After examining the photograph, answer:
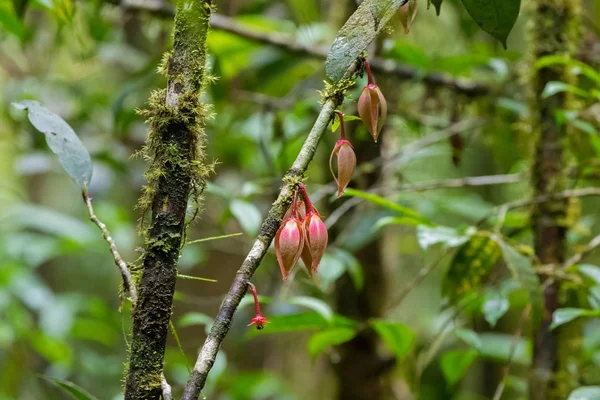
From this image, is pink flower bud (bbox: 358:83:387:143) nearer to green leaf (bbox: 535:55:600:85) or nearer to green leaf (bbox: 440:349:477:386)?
green leaf (bbox: 535:55:600:85)

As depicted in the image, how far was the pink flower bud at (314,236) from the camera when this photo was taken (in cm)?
58

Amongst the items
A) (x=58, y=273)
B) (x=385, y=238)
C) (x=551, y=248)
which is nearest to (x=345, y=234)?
(x=385, y=238)

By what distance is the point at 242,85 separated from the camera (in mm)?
2191

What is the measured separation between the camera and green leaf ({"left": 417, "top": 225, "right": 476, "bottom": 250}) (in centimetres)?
104

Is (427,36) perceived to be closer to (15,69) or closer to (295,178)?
(15,69)

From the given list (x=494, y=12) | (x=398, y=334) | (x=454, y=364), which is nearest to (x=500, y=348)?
(x=454, y=364)

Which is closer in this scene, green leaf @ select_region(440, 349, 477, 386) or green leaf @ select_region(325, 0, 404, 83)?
green leaf @ select_region(325, 0, 404, 83)

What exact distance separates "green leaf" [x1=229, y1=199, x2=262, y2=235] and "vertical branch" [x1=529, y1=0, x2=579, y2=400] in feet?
1.84

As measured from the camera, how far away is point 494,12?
24.8 inches

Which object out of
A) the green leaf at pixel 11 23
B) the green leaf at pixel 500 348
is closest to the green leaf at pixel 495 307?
the green leaf at pixel 500 348

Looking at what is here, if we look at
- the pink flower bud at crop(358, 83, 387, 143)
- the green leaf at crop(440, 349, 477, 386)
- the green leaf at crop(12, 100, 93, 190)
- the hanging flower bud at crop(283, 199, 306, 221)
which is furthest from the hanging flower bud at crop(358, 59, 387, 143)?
the green leaf at crop(440, 349, 477, 386)

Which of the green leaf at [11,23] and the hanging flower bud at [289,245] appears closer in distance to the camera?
the hanging flower bud at [289,245]

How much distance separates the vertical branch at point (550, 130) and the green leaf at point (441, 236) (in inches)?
8.8

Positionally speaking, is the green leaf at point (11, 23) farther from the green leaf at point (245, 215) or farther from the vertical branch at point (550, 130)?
the vertical branch at point (550, 130)
